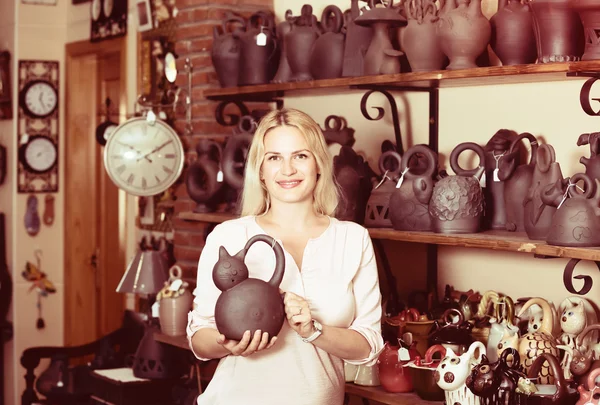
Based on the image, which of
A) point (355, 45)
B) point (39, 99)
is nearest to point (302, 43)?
point (355, 45)

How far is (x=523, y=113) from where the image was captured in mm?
3281

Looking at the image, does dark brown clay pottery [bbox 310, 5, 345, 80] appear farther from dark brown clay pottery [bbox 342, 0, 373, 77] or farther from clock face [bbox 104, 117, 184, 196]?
clock face [bbox 104, 117, 184, 196]

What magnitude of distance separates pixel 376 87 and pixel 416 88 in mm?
174

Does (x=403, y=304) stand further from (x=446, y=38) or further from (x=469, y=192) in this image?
(x=446, y=38)

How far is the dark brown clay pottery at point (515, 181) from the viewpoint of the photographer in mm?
3055

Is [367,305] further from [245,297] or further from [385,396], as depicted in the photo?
[385,396]

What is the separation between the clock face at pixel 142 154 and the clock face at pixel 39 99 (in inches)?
69.1

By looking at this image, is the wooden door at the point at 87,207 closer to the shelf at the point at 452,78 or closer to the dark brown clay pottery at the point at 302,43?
the shelf at the point at 452,78

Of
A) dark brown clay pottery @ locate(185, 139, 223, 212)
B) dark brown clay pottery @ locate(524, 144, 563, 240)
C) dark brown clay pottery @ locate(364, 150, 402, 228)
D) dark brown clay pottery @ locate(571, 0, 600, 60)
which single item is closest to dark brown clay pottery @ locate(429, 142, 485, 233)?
dark brown clay pottery @ locate(524, 144, 563, 240)

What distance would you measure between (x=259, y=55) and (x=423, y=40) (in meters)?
0.91

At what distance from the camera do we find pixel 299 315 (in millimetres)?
2373

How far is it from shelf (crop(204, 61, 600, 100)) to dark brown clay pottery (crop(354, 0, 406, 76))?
2.2 inches

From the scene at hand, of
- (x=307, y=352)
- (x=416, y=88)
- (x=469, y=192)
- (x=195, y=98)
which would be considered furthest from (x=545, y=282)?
(x=195, y=98)

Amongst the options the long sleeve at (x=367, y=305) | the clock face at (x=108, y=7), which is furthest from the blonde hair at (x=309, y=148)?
the clock face at (x=108, y=7)
